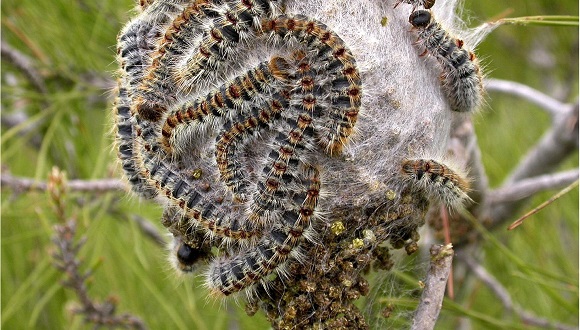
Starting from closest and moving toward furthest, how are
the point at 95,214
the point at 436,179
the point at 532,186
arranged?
the point at 436,179 → the point at 532,186 → the point at 95,214

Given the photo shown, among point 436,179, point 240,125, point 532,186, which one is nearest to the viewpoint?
point 240,125

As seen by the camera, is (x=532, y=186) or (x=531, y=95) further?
(x=531, y=95)

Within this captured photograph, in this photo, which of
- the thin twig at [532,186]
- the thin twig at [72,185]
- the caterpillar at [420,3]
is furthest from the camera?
the thin twig at [72,185]

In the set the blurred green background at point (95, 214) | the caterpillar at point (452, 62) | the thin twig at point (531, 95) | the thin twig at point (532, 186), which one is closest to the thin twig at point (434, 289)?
the caterpillar at point (452, 62)

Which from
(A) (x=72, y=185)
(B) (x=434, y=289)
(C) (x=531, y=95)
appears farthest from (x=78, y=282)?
(C) (x=531, y=95)

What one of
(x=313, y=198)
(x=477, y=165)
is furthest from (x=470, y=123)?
(x=313, y=198)

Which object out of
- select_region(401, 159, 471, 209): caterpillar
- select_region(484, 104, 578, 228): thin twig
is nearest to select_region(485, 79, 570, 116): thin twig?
select_region(484, 104, 578, 228): thin twig

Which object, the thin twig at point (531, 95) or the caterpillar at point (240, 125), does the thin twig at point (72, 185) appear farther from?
the thin twig at point (531, 95)

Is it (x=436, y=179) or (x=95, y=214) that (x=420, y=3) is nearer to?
(x=436, y=179)
